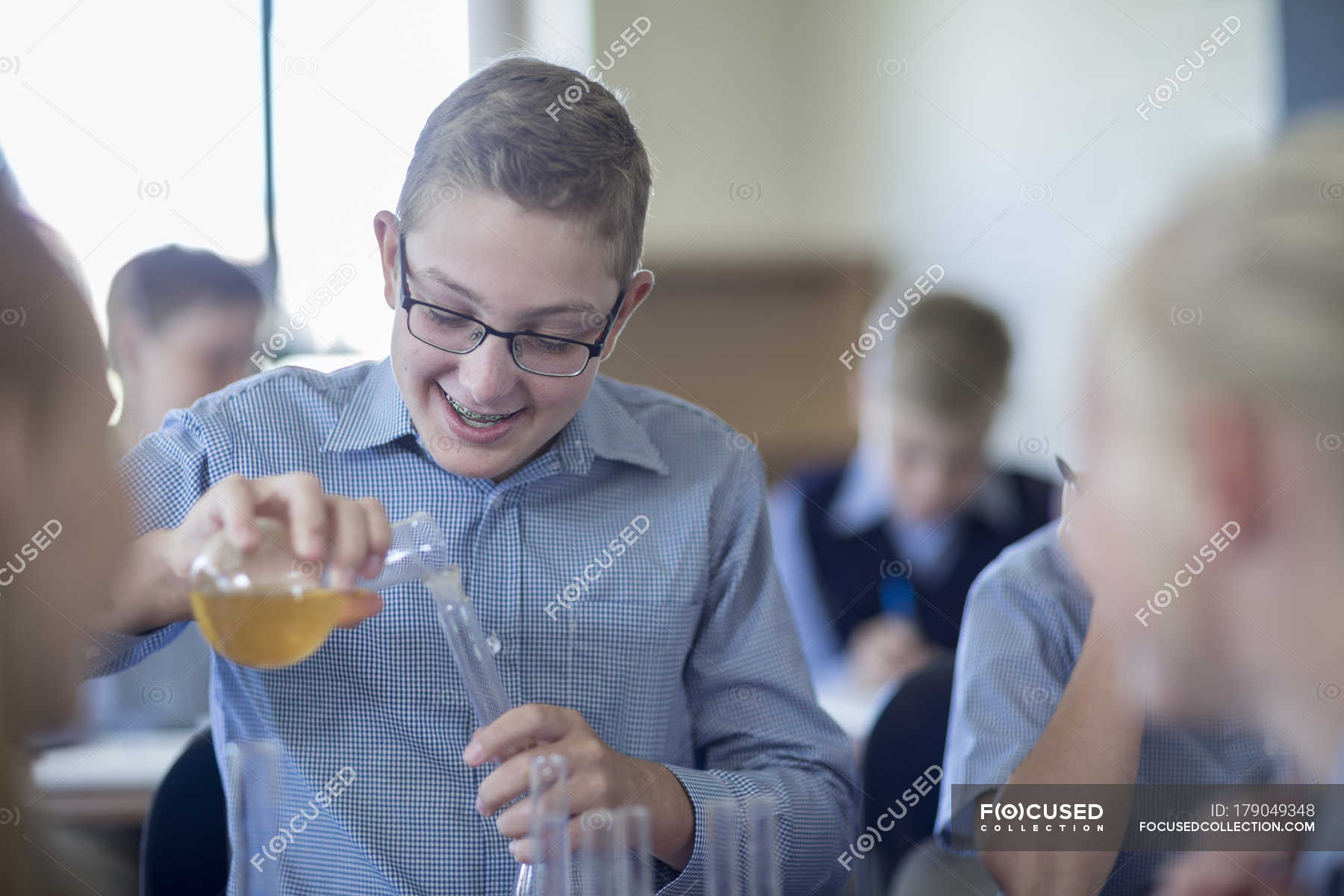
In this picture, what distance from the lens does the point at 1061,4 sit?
3.80 metres

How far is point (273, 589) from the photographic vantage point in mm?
752

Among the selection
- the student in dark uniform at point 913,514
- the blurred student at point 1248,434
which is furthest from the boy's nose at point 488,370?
the student in dark uniform at point 913,514

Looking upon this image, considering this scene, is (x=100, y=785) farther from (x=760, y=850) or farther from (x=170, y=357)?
(x=760, y=850)

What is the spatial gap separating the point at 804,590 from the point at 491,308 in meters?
2.02

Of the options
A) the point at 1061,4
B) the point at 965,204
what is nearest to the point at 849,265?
the point at 965,204

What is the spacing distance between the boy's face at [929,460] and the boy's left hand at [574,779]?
1.86 m

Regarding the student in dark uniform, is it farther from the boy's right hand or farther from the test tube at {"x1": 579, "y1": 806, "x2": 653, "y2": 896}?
the test tube at {"x1": 579, "y1": 806, "x2": 653, "y2": 896}

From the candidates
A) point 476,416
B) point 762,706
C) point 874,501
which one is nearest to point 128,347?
point 476,416

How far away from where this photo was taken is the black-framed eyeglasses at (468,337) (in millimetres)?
1055

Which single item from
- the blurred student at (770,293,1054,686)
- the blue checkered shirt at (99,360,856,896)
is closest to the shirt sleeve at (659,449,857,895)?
the blue checkered shirt at (99,360,856,896)

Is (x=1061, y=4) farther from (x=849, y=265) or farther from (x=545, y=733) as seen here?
(x=545, y=733)

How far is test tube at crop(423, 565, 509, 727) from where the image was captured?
826 millimetres

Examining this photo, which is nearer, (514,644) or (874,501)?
(514,644)

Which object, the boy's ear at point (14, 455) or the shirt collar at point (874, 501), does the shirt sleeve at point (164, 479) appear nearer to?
the boy's ear at point (14, 455)
